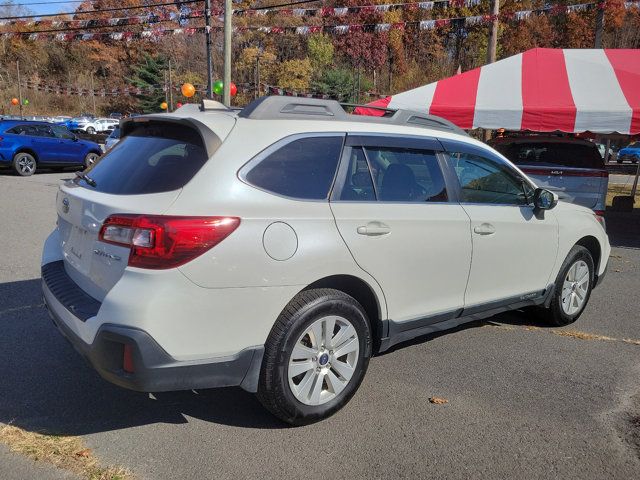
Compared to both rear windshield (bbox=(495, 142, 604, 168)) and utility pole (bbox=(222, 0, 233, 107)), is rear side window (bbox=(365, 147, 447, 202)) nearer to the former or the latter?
rear windshield (bbox=(495, 142, 604, 168))

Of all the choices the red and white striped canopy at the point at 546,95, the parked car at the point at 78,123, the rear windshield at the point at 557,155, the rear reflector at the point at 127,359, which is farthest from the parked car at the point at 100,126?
the rear reflector at the point at 127,359

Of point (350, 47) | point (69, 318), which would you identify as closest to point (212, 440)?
point (69, 318)

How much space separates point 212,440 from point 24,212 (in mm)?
8605

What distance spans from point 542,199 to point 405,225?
1.60 metres

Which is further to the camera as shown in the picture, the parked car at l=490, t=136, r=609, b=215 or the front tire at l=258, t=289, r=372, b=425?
the parked car at l=490, t=136, r=609, b=215

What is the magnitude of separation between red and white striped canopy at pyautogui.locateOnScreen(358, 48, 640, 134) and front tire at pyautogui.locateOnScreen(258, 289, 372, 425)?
6.56 meters

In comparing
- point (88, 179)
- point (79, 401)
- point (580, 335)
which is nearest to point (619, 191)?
point (580, 335)

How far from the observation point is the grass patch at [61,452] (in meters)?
2.66

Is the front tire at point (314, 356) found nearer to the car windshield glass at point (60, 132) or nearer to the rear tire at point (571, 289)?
the rear tire at point (571, 289)

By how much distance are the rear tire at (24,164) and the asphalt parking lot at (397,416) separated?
1301 cm

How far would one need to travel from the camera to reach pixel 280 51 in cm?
5756

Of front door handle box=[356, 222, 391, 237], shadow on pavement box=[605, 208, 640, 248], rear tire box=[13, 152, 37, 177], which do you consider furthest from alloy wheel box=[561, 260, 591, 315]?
rear tire box=[13, 152, 37, 177]

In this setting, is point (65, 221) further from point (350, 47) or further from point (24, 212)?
point (350, 47)

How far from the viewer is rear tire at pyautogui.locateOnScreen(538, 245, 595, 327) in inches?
189
